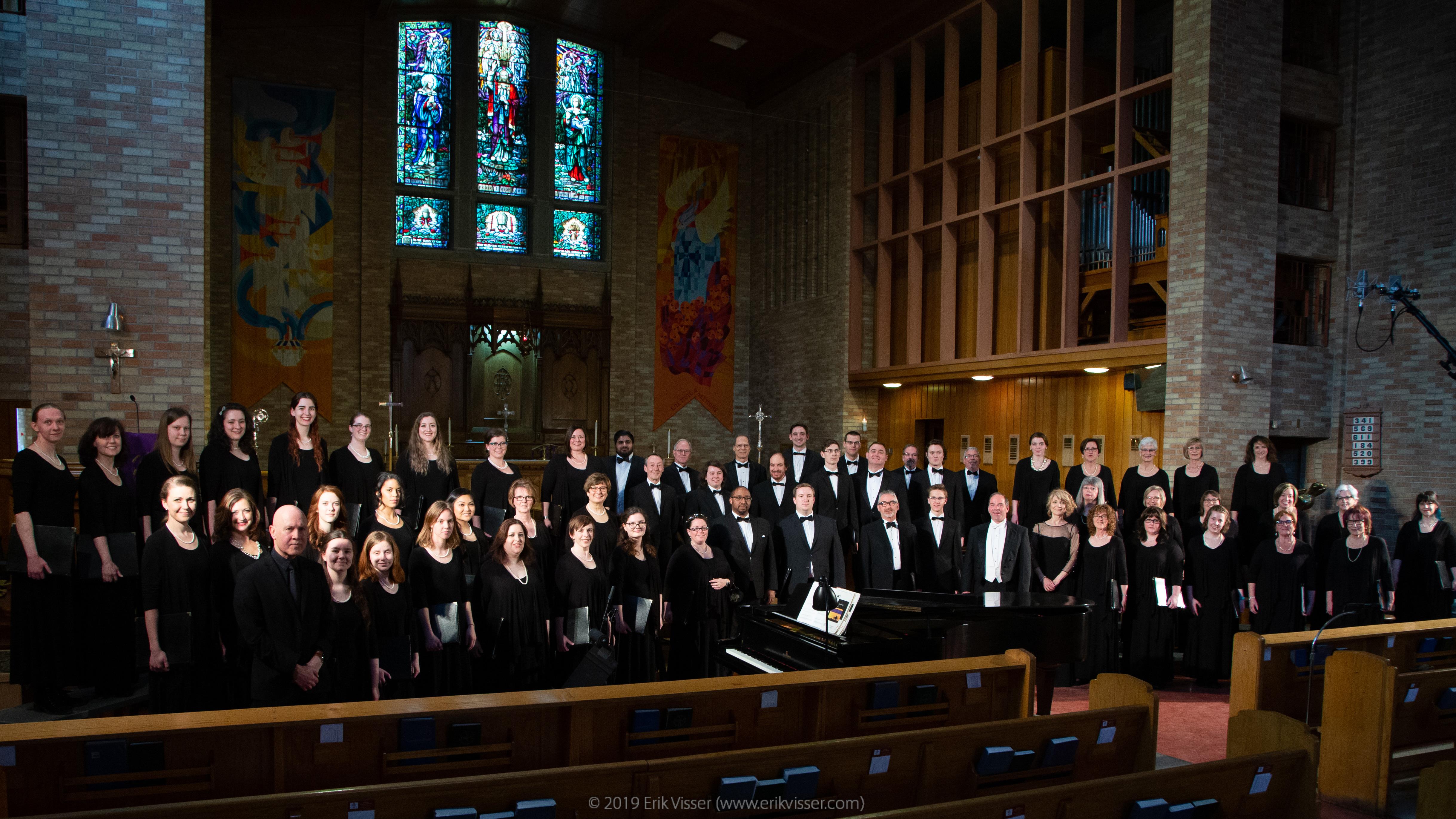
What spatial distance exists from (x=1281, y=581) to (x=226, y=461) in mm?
6449

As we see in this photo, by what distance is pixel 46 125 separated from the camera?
706 cm

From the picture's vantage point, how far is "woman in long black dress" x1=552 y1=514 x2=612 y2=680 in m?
4.92

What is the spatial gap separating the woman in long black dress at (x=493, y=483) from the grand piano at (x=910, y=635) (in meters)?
1.94

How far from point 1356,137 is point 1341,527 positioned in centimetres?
490

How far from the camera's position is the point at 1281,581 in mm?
6262

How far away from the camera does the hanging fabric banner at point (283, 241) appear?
13.1 meters

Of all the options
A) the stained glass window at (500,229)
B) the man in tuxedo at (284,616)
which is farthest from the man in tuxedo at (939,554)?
the stained glass window at (500,229)

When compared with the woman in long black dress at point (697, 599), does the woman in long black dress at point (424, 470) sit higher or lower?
higher

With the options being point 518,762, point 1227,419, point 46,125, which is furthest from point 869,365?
point 518,762

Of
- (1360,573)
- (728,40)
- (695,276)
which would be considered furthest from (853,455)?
(728,40)

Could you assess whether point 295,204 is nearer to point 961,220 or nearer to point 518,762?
point 961,220

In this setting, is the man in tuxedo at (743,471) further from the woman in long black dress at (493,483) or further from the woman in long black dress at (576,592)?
the woman in long black dress at (576,592)

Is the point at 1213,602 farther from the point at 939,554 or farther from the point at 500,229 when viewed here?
the point at 500,229

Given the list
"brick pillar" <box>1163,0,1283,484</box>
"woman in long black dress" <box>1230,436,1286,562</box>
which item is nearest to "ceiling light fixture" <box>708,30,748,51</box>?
"brick pillar" <box>1163,0,1283,484</box>
